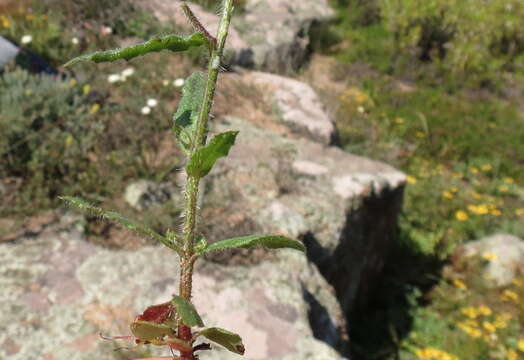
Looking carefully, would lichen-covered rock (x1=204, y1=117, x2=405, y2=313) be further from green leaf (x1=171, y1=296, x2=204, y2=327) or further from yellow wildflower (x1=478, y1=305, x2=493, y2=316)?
green leaf (x1=171, y1=296, x2=204, y2=327)

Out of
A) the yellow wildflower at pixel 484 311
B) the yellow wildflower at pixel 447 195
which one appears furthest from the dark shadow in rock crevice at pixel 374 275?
the yellow wildflower at pixel 447 195

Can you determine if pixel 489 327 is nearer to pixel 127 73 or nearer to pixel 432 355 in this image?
pixel 432 355

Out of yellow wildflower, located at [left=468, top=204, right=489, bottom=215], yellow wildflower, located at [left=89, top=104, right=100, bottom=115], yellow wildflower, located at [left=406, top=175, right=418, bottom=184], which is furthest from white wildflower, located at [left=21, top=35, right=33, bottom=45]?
yellow wildflower, located at [left=468, top=204, right=489, bottom=215]

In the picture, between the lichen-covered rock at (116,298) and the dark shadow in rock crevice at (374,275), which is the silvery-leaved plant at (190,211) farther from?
the dark shadow in rock crevice at (374,275)

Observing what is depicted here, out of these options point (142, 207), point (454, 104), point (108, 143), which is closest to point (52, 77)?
point (108, 143)

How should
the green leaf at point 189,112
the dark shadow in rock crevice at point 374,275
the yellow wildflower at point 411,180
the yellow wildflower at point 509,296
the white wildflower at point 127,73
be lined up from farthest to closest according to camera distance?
the yellow wildflower at point 411,180 → the yellow wildflower at point 509,296 → the white wildflower at point 127,73 → the dark shadow in rock crevice at point 374,275 → the green leaf at point 189,112

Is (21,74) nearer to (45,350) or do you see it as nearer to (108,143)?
(108,143)
